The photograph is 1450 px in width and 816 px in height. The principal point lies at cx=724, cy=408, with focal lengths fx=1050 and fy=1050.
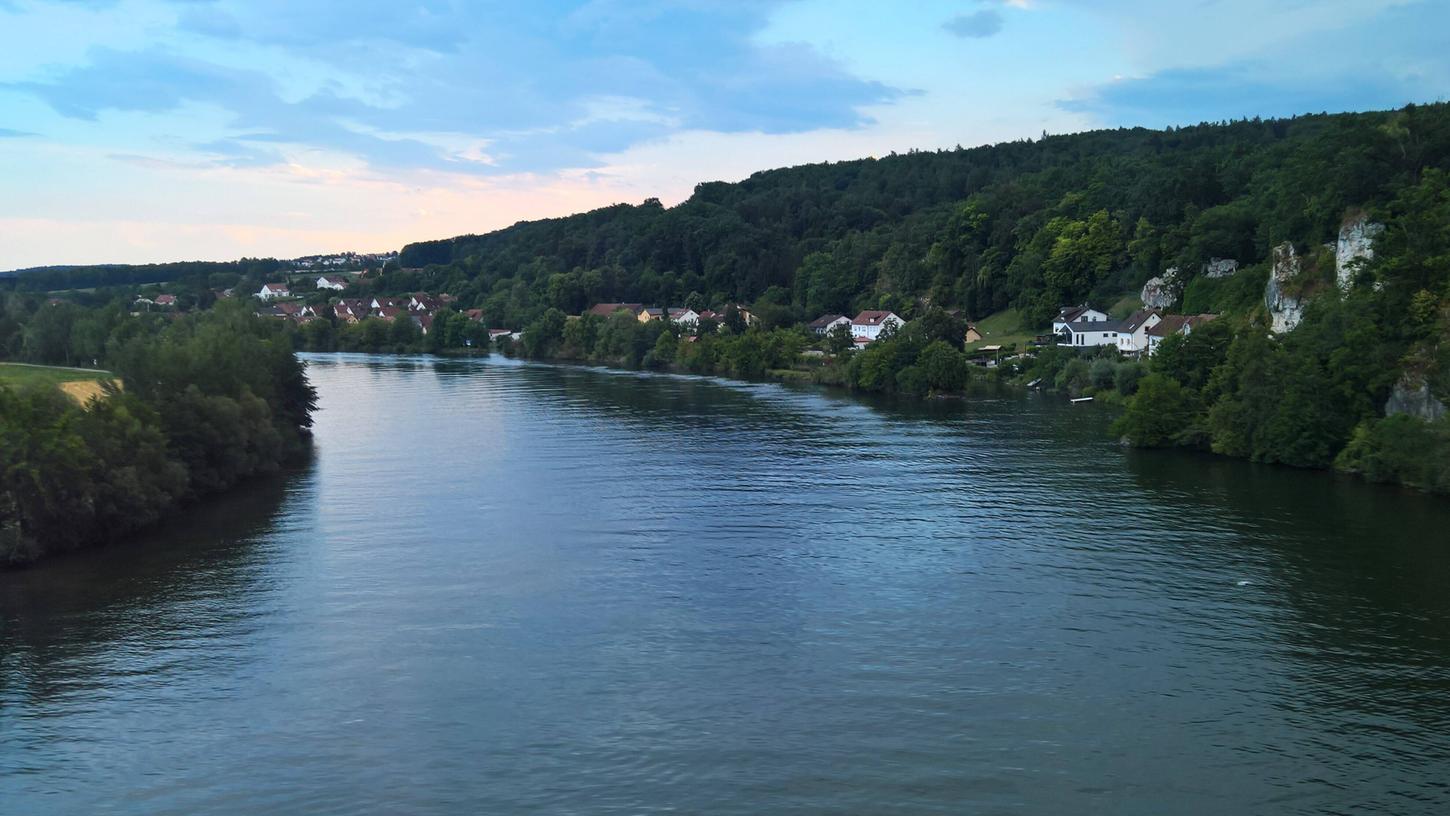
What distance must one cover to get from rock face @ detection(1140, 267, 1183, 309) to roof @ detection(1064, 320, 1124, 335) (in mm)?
4502

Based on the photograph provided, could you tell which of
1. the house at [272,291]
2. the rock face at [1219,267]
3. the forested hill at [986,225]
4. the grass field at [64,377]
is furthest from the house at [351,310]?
the rock face at [1219,267]

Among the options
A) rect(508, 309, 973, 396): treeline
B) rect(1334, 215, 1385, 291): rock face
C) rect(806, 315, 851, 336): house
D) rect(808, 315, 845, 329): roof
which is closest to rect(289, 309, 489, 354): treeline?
rect(508, 309, 973, 396): treeline

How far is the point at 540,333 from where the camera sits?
12131 cm

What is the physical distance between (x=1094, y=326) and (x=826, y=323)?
38.3 metres

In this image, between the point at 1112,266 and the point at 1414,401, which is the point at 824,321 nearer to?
the point at 1112,266

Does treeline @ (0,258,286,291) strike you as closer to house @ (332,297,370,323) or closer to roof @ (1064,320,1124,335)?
house @ (332,297,370,323)

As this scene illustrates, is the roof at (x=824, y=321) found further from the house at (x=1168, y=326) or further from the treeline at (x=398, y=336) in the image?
the house at (x=1168, y=326)

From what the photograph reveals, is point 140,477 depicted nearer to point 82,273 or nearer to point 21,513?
point 21,513

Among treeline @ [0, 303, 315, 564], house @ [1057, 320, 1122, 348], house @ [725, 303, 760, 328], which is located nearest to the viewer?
treeline @ [0, 303, 315, 564]

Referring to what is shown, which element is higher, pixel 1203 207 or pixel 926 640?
pixel 1203 207

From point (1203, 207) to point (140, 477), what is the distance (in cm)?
9218

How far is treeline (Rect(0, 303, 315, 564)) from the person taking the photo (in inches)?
1150

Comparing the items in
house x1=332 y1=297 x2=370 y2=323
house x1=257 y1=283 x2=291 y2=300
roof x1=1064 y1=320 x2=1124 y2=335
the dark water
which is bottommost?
the dark water

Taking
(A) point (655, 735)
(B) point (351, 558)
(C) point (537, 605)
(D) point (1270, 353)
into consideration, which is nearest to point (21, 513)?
(B) point (351, 558)
